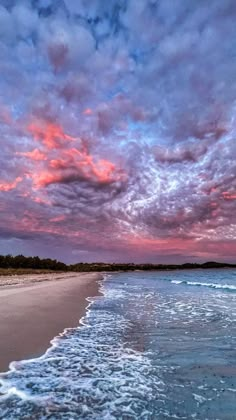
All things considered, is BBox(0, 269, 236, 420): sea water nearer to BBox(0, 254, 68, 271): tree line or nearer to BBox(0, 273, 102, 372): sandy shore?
BBox(0, 273, 102, 372): sandy shore

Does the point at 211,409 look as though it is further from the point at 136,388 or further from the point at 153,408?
the point at 136,388

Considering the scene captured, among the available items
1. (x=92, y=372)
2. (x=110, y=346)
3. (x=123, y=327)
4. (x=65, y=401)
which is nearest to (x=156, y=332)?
(x=123, y=327)

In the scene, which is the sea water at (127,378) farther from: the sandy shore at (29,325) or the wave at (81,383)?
the sandy shore at (29,325)

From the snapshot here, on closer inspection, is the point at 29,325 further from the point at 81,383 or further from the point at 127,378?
the point at 127,378

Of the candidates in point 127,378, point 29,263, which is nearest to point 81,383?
point 127,378

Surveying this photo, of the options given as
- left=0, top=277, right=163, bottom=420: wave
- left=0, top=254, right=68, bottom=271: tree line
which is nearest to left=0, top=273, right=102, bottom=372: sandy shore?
left=0, top=277, right=163, bottom=420: wave

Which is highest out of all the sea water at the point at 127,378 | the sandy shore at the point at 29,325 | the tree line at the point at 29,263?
the tree line at the point at 29,263

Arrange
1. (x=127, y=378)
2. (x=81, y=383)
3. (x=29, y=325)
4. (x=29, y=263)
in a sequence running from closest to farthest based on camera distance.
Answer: (x=81, y=383), (x=127, y=378), (x=29, y=325), (x=29, y=263)

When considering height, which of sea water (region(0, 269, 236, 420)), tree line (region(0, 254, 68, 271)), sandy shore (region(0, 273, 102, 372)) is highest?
tree line (region(0, 254, 68, 271))

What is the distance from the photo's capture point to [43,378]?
6.64 m

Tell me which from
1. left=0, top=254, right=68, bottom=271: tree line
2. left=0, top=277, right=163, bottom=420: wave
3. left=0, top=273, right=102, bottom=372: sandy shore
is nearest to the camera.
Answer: left=0, top=277, right=163, bottom=420: wave

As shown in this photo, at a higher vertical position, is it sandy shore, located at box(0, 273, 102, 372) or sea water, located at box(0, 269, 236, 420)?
sandy shore, located at box(0, 273, 102, 372)

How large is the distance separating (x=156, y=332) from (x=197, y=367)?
13.5 ft

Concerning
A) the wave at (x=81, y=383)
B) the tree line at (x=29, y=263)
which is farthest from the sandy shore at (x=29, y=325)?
the tree line at (x=29, y=263)
